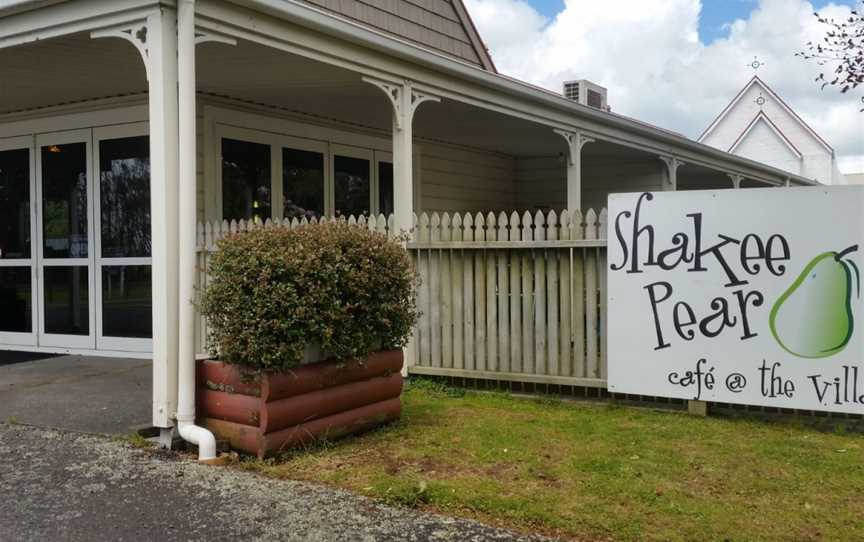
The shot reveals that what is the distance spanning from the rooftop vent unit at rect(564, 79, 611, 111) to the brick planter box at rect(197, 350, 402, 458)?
37.3ft

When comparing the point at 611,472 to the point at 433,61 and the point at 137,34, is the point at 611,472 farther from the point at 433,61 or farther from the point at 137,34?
the point at 433,61

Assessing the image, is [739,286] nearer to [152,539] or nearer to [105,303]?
[152,539]

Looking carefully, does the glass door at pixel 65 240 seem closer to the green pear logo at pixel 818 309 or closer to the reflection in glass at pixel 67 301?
the reflection in glass at pixel 67 301

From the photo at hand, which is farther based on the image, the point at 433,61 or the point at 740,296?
the point at 433,61

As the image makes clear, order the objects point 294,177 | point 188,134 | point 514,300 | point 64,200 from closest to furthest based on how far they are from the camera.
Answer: point 188,134
point 514,300
point 64,200
point 294,177

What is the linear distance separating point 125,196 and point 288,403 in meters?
4.79

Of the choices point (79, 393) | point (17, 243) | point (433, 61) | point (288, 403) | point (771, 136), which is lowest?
point (79, 393)

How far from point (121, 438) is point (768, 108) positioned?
3373 centimetres

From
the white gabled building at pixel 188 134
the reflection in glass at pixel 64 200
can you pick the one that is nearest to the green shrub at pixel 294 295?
the white gabled building at pixel 188 134

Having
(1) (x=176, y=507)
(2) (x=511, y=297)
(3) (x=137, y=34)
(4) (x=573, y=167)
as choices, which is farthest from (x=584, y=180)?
(1) (x=176, y=507)

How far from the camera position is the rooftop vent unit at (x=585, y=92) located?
Answer: 15.7 metres

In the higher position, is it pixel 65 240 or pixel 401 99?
pixel 401 99

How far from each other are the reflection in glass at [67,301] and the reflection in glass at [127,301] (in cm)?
33

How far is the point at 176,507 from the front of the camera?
4000mm
